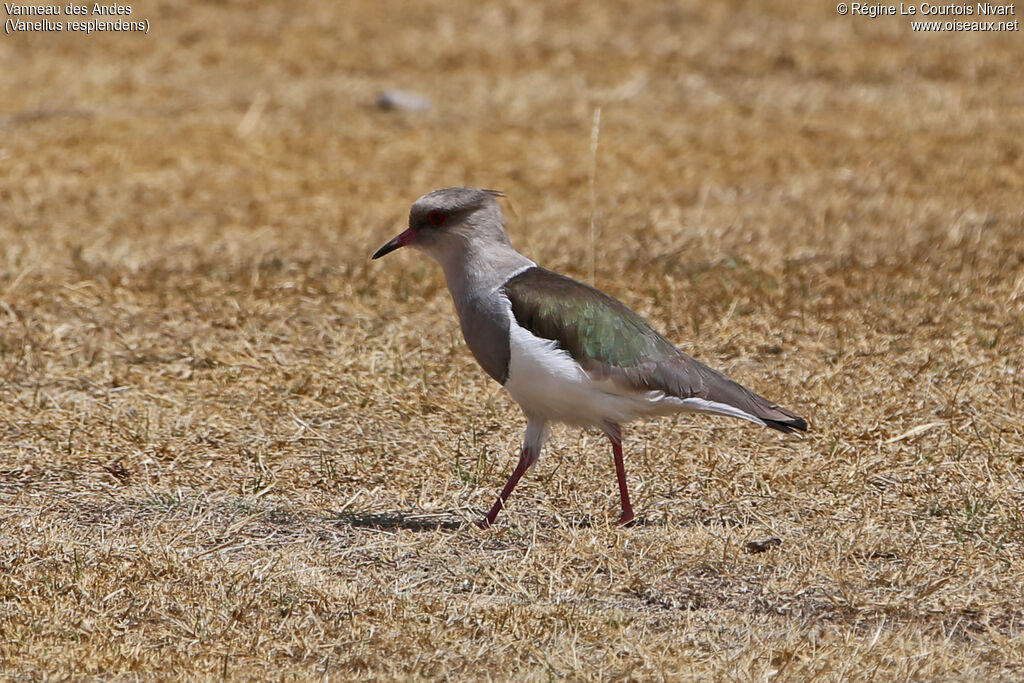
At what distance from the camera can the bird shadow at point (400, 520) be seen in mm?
5270

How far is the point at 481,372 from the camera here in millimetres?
6945

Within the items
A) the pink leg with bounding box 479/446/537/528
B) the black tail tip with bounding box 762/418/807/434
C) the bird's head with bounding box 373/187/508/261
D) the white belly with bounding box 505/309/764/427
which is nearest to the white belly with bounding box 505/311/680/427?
the white belly with bounding box 505/309/764/427

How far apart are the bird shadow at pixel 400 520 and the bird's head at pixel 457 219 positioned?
0.98 meters

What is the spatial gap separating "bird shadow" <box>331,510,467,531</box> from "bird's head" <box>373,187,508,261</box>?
0.98m

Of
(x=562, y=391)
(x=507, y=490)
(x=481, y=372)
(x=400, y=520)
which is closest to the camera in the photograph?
(x=562, y=391)

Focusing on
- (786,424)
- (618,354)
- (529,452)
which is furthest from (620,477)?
(786,424)

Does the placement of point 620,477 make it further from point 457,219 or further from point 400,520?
point 457,219

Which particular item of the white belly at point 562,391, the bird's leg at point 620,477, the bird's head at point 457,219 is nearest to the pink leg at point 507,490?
the white belly at point 562,391

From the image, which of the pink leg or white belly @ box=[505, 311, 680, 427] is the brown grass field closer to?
the pink leg

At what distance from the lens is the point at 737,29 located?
14.7 meters

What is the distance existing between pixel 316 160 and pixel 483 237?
578cm

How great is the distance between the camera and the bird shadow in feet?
17.3

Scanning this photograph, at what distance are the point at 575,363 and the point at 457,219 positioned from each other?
747 mm

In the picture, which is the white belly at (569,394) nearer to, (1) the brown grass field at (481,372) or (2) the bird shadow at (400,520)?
(1) the brown grass field at (481,372)
